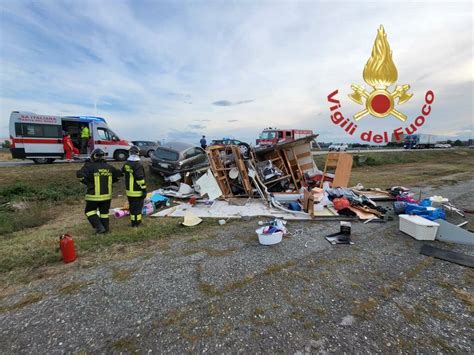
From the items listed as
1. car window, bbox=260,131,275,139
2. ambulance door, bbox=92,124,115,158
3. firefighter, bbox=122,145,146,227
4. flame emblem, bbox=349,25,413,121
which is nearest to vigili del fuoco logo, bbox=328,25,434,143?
flame emblem, bbox=349,25,413,121

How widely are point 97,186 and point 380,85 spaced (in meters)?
5.65

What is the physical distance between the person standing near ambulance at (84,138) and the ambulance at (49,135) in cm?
16

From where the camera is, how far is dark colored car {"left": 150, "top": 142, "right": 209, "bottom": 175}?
29.9 ft

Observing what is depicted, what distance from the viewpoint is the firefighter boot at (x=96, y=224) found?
4643mm

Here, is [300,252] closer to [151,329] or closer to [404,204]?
[151,329]

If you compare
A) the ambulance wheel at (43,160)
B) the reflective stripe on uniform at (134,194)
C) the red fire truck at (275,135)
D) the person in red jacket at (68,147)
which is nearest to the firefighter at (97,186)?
the reflective stripe on uniform at (134,194)

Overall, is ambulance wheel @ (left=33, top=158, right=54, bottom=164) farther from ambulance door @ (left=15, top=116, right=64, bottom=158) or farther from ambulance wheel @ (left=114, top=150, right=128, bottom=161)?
ambulance wheel @ (left=114, top=150, right=128, bottom=161)

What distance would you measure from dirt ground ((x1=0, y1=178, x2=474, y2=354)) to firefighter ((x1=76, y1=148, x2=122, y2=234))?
127 cm

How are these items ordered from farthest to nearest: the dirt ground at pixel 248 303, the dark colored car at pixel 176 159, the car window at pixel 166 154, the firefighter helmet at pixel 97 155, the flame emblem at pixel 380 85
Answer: the car window at pixel 166 154
the dark colored car at pixel 176 159
the firefighter helmet at pixel 97 155
the flame emblem at pixel 380 85
the dirt ground at pixel 248 303

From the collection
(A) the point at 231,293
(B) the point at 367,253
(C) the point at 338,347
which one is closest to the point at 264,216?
(B) the point at 367,253

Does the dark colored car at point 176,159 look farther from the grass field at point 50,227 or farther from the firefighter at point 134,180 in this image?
the firefighter at point 134,180

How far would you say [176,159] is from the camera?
9.17 meters

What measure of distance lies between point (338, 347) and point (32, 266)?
421 centimetres

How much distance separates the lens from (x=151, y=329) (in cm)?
226
